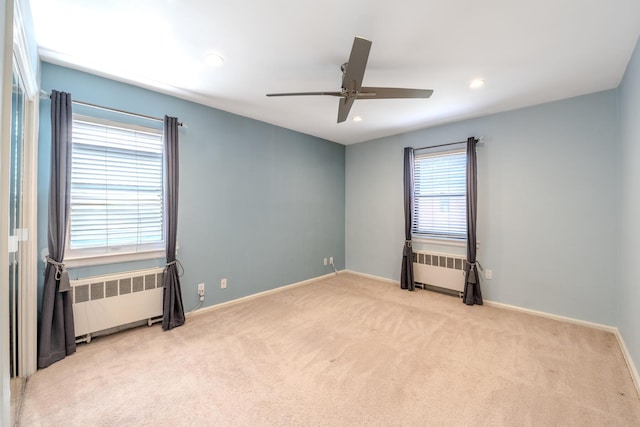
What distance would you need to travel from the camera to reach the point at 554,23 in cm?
181

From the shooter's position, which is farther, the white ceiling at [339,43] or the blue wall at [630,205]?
the blue wall at [630,205]

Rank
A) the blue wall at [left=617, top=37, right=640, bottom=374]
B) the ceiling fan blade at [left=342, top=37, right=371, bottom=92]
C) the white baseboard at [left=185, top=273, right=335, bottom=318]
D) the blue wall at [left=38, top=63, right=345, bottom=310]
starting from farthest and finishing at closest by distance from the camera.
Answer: the white baseboard at [left=185, top=273, right=335, bottom=318] < the blue wall at [left=38, top=63, right=345, bottom=310] < the blue wall at [left=617, top=37, right=640, bottom=374] < the ceiling fan blade at [left=342, top=37, right=371, bottom=92]

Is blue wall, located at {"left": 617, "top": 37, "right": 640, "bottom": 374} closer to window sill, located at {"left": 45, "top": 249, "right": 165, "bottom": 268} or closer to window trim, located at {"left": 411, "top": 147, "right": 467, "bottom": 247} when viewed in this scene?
window trim, located at {"left": 411, "top": 147, "right": 467, "bottom": 247}

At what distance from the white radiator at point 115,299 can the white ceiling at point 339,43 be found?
1973mm

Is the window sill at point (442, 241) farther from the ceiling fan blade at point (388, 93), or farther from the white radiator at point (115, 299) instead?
the white radiator at point (115, 299)

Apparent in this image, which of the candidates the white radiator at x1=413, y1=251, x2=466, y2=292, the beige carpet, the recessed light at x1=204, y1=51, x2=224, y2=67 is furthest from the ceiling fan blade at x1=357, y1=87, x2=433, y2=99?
the white radiator at x1=413, y1=251, x2=466, y2=292

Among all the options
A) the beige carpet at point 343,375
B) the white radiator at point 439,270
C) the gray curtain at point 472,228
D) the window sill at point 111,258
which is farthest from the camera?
the white radiator at point 439,270

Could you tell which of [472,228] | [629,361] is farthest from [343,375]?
[472,228]

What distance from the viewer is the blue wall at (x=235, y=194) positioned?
2602 millimetres

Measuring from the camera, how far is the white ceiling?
1710mm

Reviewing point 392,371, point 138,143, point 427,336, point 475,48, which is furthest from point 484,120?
point 138,143

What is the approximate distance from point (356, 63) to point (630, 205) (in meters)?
2.65

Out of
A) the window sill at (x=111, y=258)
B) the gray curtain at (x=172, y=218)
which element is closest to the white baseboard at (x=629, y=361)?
the gray curtain at (x=172, y=218)

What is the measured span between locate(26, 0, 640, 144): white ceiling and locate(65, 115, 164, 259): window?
21.7 inches
